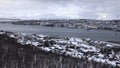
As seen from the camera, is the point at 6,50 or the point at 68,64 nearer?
the point at 68,64

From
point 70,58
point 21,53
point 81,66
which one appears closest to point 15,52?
point 21,53

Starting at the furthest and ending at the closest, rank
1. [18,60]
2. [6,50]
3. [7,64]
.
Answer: [6,50] < [18,60] < [7,64]

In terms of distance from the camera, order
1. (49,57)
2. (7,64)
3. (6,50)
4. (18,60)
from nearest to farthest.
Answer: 1. (7,64)
2. (18,60)
3. (49,57)
4. (6,50)

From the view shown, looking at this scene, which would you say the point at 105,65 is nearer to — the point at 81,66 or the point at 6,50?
the point at 81,66

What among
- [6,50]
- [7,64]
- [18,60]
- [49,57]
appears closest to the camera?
[7,64]

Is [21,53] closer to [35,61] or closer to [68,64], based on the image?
[35,61]

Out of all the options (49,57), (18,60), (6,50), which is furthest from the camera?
(6,50)

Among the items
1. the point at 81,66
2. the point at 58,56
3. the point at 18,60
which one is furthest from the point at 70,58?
the point at 18,60

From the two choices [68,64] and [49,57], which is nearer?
[68,64]
